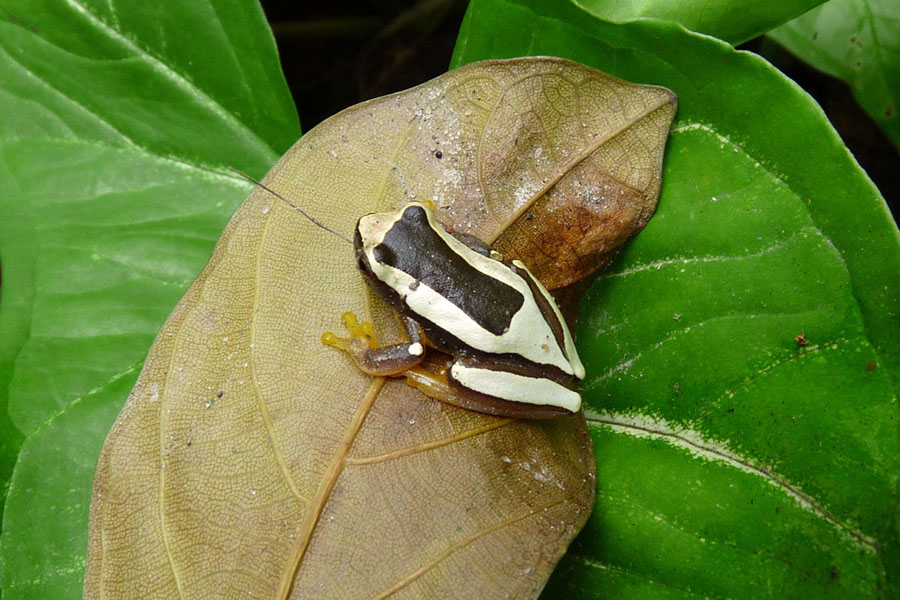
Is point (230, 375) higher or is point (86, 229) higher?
point (230, 375)

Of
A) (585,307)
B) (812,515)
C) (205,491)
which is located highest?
(585,307)

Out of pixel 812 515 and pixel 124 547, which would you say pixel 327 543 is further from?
pixel 812 515

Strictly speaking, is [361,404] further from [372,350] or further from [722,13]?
[722,13]

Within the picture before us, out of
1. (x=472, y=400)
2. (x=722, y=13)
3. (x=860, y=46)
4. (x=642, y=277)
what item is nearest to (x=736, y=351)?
(x=642, y=277)

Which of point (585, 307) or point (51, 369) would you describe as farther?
point (51, 369)

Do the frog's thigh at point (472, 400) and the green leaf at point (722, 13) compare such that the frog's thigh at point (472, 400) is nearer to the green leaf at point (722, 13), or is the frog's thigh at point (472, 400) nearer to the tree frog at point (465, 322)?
the tree frog at point (465, 322)

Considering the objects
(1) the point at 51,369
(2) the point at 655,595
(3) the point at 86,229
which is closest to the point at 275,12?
(3) the point at 86,229

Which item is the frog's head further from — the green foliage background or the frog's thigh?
the green foliage background
